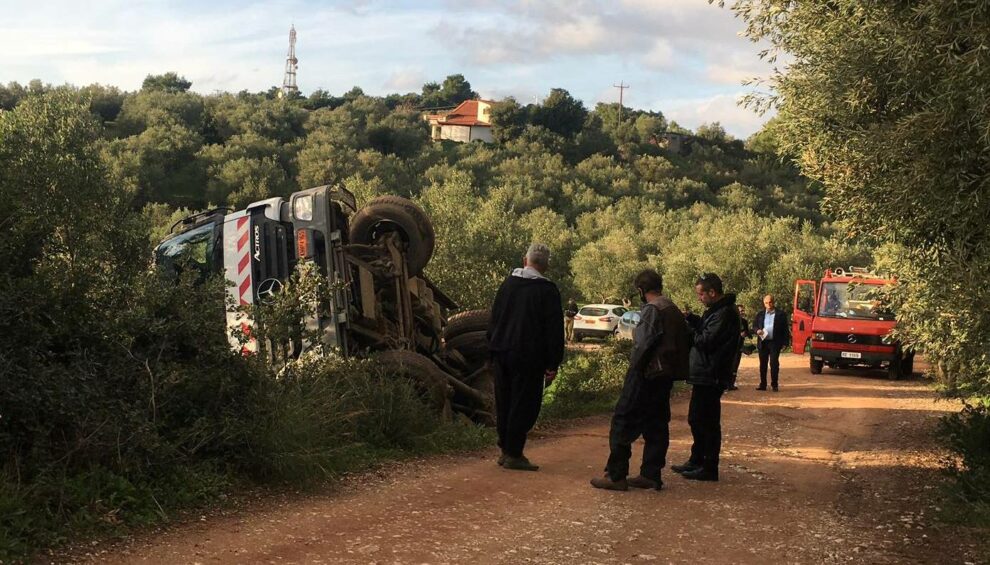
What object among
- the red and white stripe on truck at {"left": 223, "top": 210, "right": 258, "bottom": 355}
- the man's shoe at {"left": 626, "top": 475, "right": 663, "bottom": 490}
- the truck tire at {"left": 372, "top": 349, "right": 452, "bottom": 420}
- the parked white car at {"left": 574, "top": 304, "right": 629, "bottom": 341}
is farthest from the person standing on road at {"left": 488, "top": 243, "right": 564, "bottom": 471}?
the parked white car at {"left": 574, "top": 304, "right": 629, "bottom": 341}

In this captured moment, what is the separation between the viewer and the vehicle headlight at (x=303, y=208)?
10953 mm

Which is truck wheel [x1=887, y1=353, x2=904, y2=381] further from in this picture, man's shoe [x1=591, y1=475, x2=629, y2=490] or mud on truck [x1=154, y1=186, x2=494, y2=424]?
man's shoe [x1=591, y1=475, x2=629, y2=490]

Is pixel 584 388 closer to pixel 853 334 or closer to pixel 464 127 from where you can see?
pixel 853 334

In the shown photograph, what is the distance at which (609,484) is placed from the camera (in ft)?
25.5

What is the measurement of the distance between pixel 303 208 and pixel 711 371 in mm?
4919

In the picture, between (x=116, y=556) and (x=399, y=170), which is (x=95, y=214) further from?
(x=399, y=170)

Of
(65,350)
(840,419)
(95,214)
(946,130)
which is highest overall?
(946,130)

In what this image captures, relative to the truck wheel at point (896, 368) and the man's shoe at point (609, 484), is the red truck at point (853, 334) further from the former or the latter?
the man's shoe at point (609, 484)

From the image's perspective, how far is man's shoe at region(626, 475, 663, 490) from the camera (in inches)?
312

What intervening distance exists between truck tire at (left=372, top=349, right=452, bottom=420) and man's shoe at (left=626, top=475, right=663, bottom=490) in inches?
103

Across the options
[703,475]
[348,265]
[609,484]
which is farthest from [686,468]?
[348,265]

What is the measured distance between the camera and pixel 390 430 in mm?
8836

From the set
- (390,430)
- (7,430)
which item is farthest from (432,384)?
(7,430)

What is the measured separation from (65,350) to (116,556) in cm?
179
